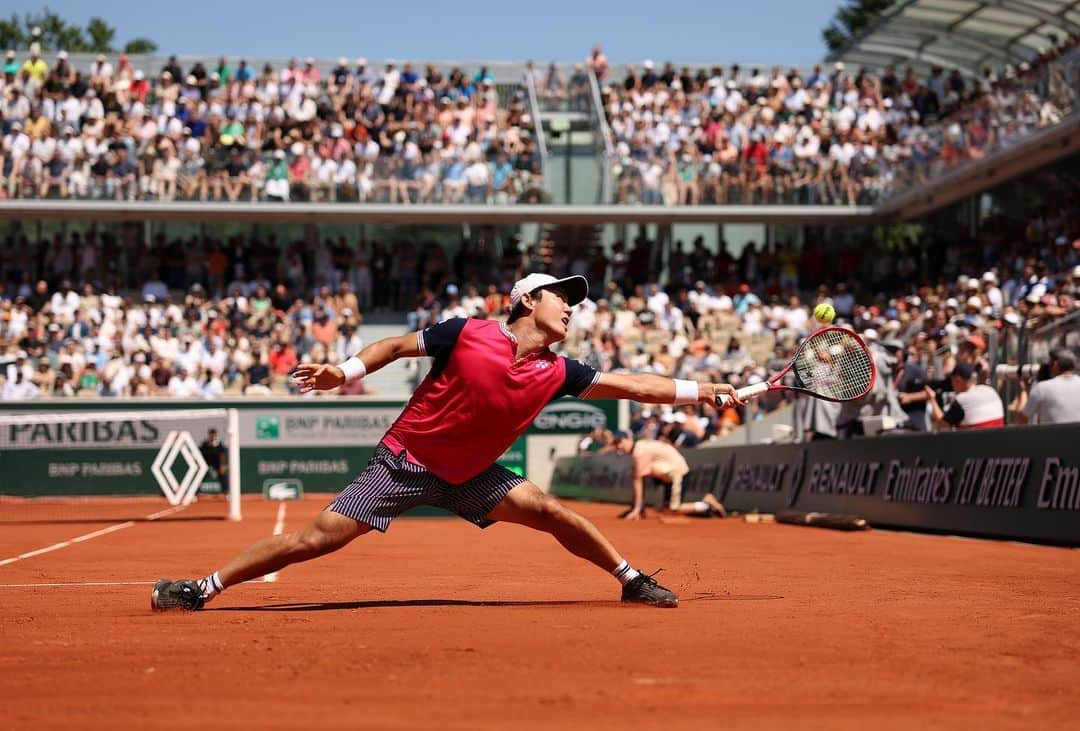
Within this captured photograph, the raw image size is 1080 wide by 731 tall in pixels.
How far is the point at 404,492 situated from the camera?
25.3 feet

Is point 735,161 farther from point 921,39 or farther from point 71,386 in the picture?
point 71,386

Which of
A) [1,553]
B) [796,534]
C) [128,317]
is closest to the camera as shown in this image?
[1,553]

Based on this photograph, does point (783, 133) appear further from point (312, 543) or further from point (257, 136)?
point (312, 543)

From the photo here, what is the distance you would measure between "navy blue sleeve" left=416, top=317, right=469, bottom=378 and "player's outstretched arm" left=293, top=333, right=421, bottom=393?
50 mm

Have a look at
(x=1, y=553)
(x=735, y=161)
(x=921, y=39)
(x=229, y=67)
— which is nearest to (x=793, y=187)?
(x=735, y=161)

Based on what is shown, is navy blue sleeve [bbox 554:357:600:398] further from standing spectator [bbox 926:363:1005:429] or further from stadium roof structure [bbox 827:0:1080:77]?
stadium roof structure [bbox 827:0:1080:77]

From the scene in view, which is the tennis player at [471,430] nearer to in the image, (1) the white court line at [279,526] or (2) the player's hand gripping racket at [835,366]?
(2) the player's hand gripping racket at [835,366]

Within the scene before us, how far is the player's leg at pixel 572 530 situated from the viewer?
25.6 ft

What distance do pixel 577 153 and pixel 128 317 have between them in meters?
12.0

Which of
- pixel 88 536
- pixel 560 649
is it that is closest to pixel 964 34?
pixel 88 536

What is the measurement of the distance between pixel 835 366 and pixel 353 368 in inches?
133

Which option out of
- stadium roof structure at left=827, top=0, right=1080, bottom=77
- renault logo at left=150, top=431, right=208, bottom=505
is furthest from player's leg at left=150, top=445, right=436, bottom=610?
stadium roof structure at left=827, top=0, right=1080, bottom=77

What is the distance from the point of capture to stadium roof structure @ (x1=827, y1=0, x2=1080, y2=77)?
32.3 metres

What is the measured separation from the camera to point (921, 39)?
37562mm
